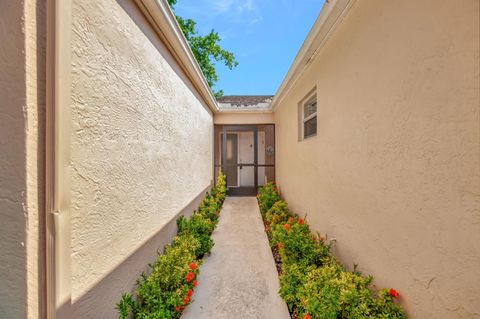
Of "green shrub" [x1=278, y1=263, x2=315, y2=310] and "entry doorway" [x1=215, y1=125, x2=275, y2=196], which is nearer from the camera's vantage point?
"green shrub" [x1=278, y1=263, x2=315, y2=310]

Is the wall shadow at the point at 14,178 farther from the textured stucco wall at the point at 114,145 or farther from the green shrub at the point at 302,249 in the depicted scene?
the green shrub at the point at 302,249

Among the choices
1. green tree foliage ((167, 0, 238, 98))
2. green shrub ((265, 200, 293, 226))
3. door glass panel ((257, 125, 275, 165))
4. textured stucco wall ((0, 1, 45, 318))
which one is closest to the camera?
textured stucco wall ((0, 1, 45, 318))

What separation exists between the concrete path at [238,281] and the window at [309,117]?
2.43m

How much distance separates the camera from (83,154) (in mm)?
1415

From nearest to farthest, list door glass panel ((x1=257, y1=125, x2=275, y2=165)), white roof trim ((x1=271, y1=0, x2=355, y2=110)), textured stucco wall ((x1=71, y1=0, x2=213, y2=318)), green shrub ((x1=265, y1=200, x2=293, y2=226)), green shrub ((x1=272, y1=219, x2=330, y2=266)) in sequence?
textured stucco wall ((x1=71, y1=0, x2=213, y2=318))
white roof trim ((x1=271, y1=0, x2=355, y2=110))
green shrub ((x1=272, y1=219, x2=330, y2=266))
green shrub ((x1=265, y1=200, x2=293, y2=226))
door glass panel ((x1=257, y1=125, x2=275, y2=165))

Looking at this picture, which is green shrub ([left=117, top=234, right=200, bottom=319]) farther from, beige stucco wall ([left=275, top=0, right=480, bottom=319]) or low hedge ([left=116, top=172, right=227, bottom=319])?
beige stucco wall ([left=275, top=0, right=480, bottom=319])

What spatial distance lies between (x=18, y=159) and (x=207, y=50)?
10.8 meters

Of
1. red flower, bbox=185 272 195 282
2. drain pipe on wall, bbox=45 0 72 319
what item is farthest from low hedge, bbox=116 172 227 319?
drain pipe on wall, bbox=45 0 72 319

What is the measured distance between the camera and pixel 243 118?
780cm

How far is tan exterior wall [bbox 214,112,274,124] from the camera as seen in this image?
25.6 ft

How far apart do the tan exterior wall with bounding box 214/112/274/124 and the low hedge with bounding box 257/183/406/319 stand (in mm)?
5225

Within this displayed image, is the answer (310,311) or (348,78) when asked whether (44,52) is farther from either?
(310,311)

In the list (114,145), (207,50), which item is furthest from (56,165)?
(207,50)

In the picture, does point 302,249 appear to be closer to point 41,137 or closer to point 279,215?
point 279,215
